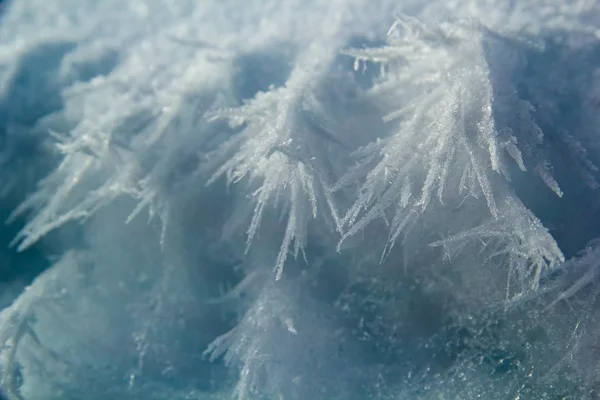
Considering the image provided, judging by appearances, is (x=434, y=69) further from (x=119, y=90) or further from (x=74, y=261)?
(x=74, y=261)

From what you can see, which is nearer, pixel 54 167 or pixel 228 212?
pixel 228 212

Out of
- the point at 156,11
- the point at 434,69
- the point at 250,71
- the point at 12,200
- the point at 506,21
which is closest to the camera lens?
the point at 434,69

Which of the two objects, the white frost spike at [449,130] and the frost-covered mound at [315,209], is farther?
the frost-covered mound at [315,209]

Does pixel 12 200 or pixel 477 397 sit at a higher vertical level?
pixel 477 397

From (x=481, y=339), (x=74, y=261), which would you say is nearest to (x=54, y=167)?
(x=74, y=261)

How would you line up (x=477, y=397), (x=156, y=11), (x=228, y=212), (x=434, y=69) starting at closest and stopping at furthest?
(x=477, y=397), (x=434, y=69), (x=228, y=212), (x=156, y=11)

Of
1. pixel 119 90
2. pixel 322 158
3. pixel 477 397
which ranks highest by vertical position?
pixel 322 158

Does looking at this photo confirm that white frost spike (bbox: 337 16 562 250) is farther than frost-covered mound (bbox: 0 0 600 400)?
No

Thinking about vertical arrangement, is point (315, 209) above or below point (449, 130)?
below
